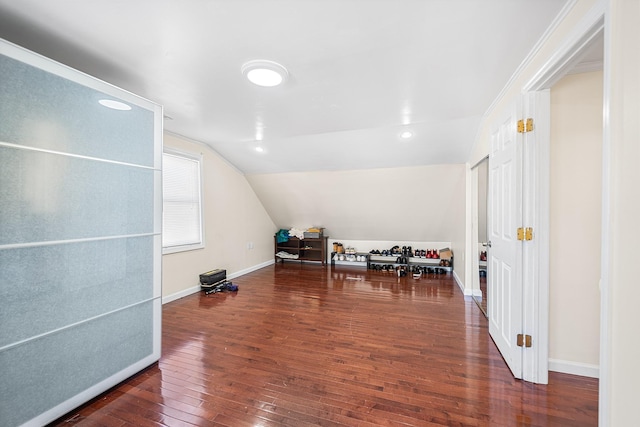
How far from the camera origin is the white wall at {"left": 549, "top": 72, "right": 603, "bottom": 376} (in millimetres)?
1871

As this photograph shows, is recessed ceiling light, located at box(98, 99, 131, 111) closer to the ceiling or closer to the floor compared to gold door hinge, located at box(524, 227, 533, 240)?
closer to the ceiling

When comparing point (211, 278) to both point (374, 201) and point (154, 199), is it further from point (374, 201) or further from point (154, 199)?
point (374, 201)

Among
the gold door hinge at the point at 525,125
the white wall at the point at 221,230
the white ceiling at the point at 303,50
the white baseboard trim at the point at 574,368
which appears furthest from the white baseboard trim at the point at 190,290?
the gold door hinge at the point at 525,125

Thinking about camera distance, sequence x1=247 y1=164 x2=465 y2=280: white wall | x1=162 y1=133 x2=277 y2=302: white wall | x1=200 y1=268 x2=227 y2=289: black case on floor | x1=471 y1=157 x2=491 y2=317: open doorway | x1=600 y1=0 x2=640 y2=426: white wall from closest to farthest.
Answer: x1=600 y1=0 x2=640 y2=426: white wall, x1=471 y1=157 x2=491 y2=317: open doorway, x1=162 y1=133 x2=277 y2=302: white wall, x1=200 y1=268 x2=227 y2=289: black case on floor, x1=247 y1=164 x2=465 y2=280: white wall

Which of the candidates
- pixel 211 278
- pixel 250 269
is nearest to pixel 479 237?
pixel 211 278

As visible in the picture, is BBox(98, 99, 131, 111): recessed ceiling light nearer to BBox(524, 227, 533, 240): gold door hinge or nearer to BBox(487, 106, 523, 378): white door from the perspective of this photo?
BBox(487, 106, 523, 378): white door

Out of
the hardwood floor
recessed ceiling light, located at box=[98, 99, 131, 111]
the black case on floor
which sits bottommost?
the hardwood floor

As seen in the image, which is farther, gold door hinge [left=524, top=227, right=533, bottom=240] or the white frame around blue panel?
gold door hinge [left=524, top=227, right=533, bottom=240]

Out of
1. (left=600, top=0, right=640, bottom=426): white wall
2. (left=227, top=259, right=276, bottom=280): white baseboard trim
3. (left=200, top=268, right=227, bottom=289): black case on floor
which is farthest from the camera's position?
(left=227, top=259, right=276, bottom=280): white baseboard trim

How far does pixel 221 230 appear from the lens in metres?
4.59

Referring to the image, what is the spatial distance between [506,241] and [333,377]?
179 cm

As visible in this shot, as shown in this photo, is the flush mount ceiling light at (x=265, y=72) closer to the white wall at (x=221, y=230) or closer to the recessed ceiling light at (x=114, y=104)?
the recessed ceiling light at (x=114, y=104)

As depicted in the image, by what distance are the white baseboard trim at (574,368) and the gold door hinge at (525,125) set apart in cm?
183

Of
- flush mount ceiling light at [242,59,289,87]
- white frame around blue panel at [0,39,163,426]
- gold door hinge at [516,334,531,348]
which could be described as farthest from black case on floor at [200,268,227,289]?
gold door hinge at [516,334,531,348]
